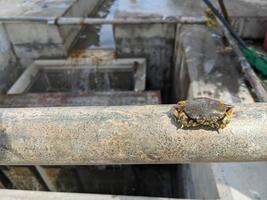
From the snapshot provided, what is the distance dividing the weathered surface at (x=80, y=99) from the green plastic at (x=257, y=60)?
161 cm

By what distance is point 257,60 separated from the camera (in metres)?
4.07

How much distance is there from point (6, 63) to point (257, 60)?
505 cm

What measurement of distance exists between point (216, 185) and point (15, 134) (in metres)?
1.81

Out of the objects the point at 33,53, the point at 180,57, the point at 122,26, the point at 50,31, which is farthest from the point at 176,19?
the point at 33,53

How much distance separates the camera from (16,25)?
5.69m

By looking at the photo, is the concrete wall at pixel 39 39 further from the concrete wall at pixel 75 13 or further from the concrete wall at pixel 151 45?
the concrete wall at pixel 151 45

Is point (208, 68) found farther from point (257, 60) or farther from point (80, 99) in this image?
point (80, 99)

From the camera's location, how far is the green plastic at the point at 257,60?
158 inches

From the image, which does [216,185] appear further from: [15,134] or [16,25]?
[16,25]

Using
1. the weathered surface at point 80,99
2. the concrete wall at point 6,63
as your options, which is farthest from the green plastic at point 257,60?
the concrete wall at point 6,63

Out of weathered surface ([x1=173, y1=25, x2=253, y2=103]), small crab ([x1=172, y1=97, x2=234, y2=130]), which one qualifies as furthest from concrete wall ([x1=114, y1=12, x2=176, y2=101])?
small crab ([x1=172, y1=97, x2=234, y2=130])

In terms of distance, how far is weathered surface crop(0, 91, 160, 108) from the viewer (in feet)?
15.4

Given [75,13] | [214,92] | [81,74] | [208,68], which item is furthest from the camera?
[75,13]

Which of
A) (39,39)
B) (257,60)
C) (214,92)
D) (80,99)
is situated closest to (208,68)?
(214,92)
